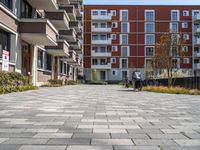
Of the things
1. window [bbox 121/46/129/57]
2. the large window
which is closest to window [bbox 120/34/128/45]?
window [bbox 121/46/129/57]

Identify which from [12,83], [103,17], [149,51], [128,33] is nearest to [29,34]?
[12,83]

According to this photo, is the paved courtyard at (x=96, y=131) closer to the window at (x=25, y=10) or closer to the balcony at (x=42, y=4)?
the window at (x=25, y=10)

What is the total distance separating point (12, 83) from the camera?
18.1 meters

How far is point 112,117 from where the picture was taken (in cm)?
895

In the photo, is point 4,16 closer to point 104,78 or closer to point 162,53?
point 162,53

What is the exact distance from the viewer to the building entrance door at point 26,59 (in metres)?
25.8

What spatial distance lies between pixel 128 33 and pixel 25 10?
5512 cm

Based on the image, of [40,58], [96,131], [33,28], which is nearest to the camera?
[96,131]

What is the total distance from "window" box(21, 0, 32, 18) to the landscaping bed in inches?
248

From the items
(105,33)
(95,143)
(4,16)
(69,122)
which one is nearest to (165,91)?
(4,16)

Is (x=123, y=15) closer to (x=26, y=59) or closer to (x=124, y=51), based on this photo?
(x=124, y=51)

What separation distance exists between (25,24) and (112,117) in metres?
16.1

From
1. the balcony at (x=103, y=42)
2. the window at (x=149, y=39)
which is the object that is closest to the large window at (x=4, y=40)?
the balcony at (x=103, y=42)

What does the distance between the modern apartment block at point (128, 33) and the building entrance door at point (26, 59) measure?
51.5m
